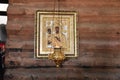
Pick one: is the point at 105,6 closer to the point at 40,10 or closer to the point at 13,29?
the point at 40,10

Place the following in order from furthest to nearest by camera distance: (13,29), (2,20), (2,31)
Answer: (2,31) → (2,20) → (13,29)

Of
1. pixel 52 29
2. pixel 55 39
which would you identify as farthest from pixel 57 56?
pixel 52 29

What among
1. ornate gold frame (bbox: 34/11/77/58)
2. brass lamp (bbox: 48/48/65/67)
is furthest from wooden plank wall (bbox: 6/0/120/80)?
brass lamp (bbox: 48/48/65/67)

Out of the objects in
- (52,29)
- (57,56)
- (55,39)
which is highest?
(52,29)

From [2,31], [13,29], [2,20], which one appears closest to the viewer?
[13,29]

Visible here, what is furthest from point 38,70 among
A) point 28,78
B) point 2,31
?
point 2,31

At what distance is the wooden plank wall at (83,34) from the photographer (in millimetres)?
5578

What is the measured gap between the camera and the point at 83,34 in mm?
5652

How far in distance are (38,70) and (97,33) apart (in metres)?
1.07

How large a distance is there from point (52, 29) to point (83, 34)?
1.57 feet

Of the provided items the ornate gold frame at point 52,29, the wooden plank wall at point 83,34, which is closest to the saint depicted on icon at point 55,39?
the ornate gold frame at point 52,29

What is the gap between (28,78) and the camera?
5.57m

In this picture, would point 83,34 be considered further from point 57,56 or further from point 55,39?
point 57,56

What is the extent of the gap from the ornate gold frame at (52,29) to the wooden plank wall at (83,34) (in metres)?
0.07
